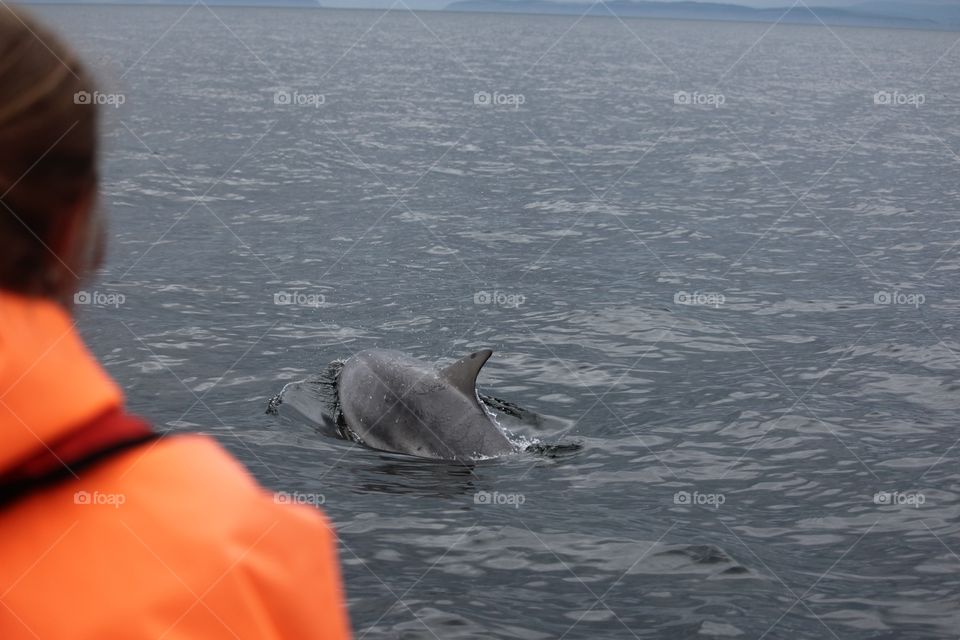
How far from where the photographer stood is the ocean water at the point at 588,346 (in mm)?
8641

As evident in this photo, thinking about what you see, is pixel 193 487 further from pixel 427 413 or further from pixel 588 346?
pixel 588 346

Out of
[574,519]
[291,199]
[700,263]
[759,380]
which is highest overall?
[291,199]

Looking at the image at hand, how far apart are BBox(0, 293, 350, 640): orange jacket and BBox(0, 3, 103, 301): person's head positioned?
6 cm

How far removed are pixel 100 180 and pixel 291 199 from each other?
1021 inches

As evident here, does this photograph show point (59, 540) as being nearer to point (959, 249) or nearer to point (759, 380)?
point (759, 380)

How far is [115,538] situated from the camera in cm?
155

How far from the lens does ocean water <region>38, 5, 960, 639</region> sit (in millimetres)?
8641

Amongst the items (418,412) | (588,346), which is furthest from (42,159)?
(588,346)

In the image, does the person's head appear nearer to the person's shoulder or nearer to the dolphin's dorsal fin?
the person's shoulder

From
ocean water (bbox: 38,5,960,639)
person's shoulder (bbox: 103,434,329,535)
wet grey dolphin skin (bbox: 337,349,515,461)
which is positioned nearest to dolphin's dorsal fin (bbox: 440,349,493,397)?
wet grey dolphin skin (bbox: 337,349,515,461)

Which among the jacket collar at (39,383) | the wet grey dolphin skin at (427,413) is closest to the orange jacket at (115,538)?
the jacket collar at (39,383)

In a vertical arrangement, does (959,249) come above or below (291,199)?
below

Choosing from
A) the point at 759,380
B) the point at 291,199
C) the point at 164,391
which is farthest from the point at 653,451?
the point at 291,199

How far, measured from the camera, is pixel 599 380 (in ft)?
45.8
